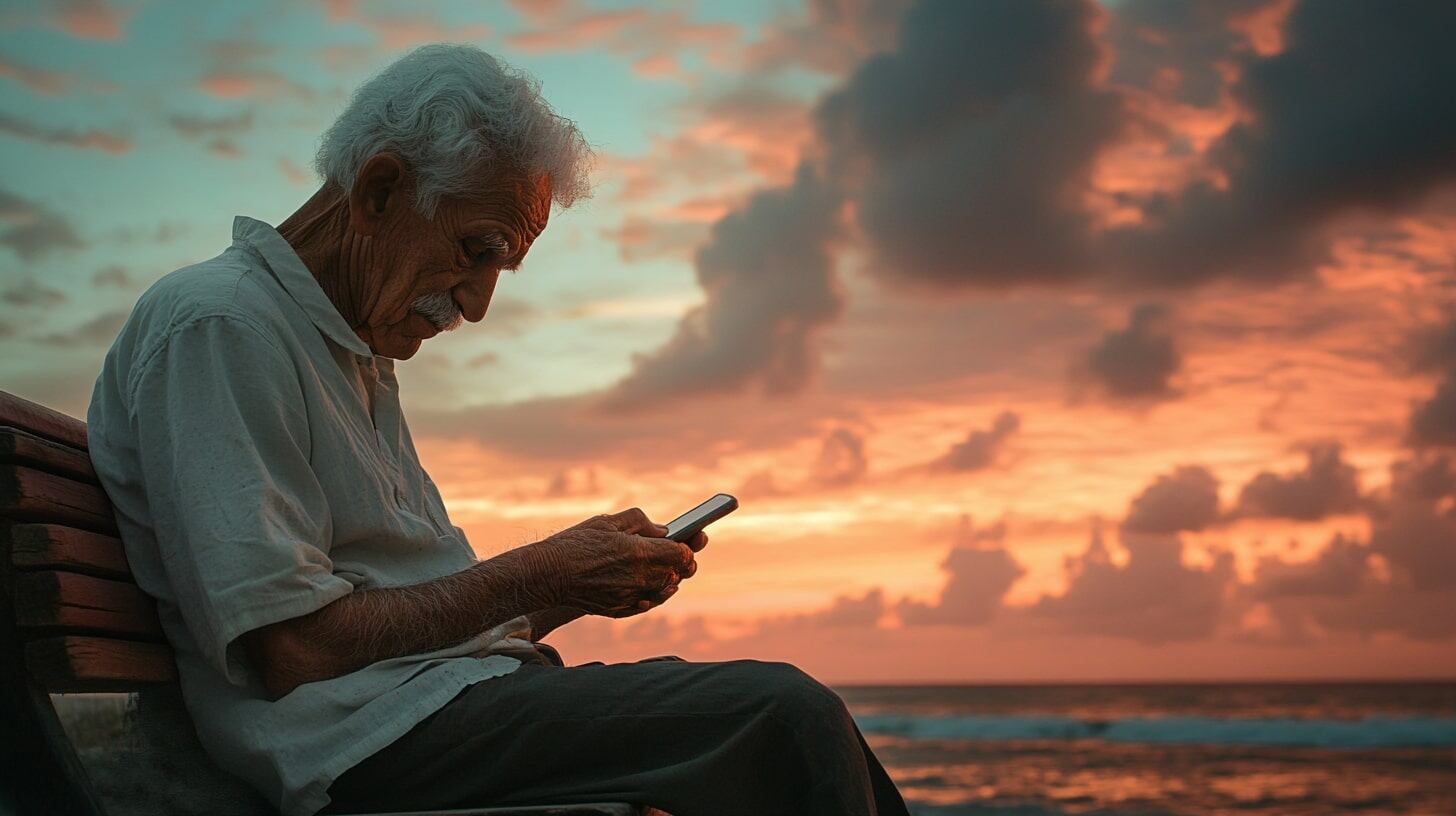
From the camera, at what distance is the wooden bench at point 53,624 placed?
164cm

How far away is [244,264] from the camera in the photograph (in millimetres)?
1965

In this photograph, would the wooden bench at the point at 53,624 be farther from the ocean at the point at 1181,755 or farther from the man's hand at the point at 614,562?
the ocean at the point at 1181,755

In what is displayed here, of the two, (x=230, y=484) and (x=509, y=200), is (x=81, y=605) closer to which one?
(x=230, y=484)

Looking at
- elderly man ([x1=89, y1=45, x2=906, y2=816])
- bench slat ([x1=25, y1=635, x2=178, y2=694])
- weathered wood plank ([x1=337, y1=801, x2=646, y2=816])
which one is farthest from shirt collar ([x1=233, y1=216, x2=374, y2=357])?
weathered wood plank ([x1=337, y1=801, x2=646, y2=816])

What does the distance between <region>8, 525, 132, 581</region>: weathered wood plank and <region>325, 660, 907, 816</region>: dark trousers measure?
0.46 meters

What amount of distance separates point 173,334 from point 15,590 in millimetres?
396

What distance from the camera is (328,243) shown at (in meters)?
2.11

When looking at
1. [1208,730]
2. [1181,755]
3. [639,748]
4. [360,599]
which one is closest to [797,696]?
[639,748]

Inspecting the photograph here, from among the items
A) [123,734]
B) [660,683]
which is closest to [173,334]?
[123,734]

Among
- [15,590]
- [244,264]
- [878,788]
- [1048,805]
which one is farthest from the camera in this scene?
[1048,805]

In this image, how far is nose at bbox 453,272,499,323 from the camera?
86.0 inches

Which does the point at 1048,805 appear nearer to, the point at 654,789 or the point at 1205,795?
the point at 1205,795

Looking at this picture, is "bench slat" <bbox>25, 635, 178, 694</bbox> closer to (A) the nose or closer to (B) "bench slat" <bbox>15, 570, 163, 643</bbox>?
(B) "bench slat" <bbox>15, 570, 163, 643</bbox>

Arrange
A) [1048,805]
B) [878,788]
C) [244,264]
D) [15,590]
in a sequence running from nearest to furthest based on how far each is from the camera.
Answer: [15,590], [878,788], [244,264], [1048,805]
